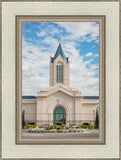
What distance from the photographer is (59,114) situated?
16047 mm

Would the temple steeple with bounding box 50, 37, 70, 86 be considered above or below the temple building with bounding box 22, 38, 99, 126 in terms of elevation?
above

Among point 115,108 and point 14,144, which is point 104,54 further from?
point 14,144

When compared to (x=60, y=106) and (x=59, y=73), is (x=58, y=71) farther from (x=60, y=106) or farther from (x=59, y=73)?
(x=60, y=106)

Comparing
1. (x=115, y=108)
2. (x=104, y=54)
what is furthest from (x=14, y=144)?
(x=104, y=54)

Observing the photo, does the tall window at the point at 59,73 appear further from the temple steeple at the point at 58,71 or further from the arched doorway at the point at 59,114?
the arched doorway at the point at 59,114

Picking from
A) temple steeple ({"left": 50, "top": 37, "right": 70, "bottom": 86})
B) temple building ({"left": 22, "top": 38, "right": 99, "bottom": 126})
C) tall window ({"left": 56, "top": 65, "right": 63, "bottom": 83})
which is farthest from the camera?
tall window ({"left": 56, "top": 65, "right": 63, "bottom": 83})

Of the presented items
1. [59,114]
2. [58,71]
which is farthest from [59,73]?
[59,114]

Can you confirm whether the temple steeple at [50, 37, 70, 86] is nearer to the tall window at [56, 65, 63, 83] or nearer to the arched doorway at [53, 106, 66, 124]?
the tall window at [56, 65, 63, 83]

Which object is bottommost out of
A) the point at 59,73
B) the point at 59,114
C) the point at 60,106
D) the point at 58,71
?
the point at 59,114

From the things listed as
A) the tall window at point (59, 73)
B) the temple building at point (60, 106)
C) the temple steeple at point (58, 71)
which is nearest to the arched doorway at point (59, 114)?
the temple building at point (60, 106)

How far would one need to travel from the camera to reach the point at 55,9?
4.88m

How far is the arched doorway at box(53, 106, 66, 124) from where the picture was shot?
15734 millimetres

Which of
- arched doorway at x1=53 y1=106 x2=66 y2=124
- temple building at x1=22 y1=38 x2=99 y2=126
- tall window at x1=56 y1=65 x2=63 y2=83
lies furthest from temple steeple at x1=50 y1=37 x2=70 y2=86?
arched doorway at x1=53 y1=106 x2=66 y2=124

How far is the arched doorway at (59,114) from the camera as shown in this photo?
51.6 feet
